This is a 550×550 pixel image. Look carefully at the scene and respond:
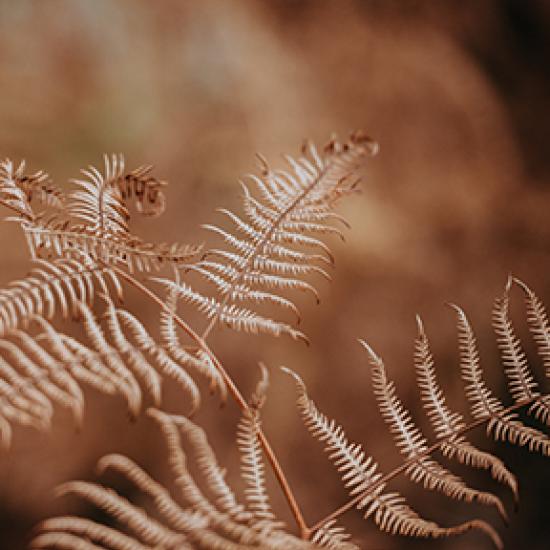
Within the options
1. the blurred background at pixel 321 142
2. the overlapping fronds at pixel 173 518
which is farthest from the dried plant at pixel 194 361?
the blurred background at pixel 321 142

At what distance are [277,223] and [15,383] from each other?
326 millimetres

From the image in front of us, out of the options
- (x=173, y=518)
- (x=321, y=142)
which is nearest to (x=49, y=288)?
(x=173, y=518)

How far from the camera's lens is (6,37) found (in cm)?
144

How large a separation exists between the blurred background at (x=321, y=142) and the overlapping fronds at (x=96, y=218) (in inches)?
28.8

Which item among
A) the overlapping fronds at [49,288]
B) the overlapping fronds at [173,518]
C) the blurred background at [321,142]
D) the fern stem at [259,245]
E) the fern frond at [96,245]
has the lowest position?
the overlapping fronds at [173,518]

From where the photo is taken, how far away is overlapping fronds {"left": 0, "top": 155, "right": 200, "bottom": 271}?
0.67m

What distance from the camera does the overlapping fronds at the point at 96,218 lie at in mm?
666

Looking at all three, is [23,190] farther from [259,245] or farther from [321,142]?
[321,142]

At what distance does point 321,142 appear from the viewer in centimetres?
163

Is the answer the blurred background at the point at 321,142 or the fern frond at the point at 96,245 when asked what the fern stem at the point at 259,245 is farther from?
the blurred background at the point at 321,142

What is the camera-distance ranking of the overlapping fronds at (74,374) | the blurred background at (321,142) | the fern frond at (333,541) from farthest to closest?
the blurred background at (321,142), the fern frond at (333,541), the overlapping fronds at (74,374)

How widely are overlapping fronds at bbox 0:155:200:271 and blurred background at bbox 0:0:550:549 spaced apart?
2.40 feet

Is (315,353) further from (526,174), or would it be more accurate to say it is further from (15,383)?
(15,383)

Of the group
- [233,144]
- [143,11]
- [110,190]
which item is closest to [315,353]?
[233,144]
